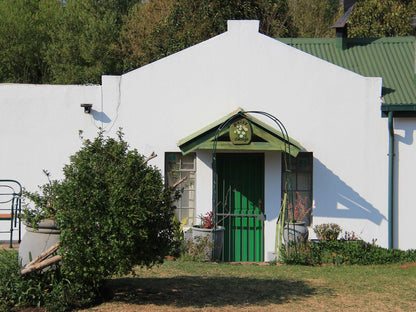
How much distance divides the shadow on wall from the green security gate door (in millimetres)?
1266

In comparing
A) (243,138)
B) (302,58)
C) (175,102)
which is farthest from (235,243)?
(302,58)

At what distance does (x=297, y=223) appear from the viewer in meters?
11.9

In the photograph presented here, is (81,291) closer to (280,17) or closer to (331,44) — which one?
(331,44)

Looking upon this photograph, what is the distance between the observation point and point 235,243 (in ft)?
41.9

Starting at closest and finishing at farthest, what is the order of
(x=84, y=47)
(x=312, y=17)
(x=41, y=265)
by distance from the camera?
1. (x=41, y=265)
2. (x=84, y=47)
3. (x=312, y=17)

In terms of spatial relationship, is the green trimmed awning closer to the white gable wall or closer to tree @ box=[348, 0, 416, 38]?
the white gable wall

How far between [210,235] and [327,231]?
247 cm

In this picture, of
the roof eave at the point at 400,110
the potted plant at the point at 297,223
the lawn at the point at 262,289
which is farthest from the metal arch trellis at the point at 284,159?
the roof eave at the point at 400,110

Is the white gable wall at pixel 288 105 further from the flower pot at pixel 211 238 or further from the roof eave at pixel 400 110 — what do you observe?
the flower pot at pixel 211 238

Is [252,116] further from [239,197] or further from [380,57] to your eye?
[380,57]

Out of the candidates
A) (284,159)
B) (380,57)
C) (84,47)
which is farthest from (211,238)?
(84,47)

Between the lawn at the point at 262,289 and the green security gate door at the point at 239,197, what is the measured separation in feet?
5.40

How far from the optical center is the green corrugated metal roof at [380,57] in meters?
13.3

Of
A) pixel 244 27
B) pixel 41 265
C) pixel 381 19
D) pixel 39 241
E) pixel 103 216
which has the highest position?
pixel 381 19
